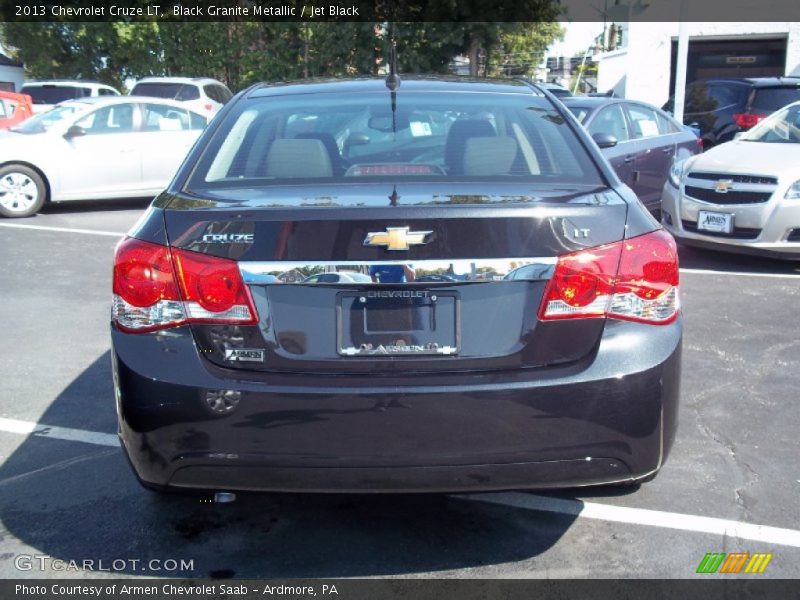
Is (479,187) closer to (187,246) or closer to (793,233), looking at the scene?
(187,246)

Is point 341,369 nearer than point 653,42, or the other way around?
point 341,369

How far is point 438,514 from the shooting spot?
344 cm

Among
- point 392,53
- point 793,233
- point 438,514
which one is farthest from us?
point 793,233

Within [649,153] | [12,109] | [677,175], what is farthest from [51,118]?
[677,175]

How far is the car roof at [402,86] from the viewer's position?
3879 mm

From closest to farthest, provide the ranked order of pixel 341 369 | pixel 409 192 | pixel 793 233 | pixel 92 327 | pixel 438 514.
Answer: pixel 341 369 → pixel 409 192 → pixel 438 514 → pixel 92 327 → pixel 793 233

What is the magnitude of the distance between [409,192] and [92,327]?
384cm

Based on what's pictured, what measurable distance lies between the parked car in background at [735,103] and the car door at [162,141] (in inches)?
331

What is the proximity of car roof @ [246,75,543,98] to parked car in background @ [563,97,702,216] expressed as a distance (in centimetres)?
536

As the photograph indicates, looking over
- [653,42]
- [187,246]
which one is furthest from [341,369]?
[653,42]

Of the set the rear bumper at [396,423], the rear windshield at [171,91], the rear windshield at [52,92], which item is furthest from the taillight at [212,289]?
the rear windshield at [52,92]

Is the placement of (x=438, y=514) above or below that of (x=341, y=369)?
below

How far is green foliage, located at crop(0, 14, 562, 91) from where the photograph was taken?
23734 mm

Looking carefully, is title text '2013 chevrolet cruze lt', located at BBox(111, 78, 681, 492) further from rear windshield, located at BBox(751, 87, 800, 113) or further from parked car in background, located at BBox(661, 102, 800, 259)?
rear windshield, located at BBox(751, 87, 800, 113)
